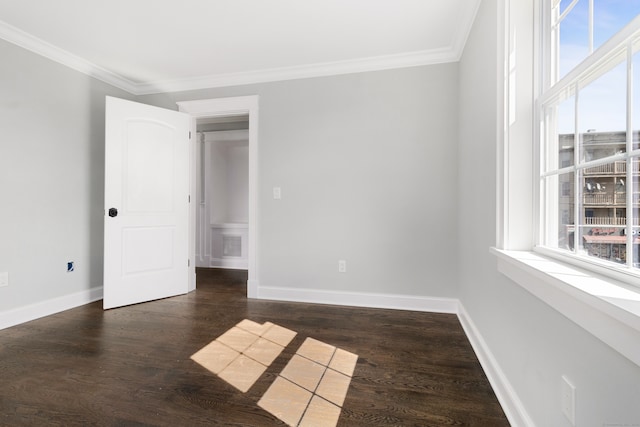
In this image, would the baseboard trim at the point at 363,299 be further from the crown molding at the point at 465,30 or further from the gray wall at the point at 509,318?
the crown molding at the point at 465,30

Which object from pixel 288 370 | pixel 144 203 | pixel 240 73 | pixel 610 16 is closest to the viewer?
pixel 610 16

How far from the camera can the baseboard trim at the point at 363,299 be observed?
2.82 metres

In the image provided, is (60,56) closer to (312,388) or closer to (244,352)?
(244,352)

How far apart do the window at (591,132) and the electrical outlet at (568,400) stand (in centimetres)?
39

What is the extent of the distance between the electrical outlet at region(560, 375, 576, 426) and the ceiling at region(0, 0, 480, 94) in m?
2.26

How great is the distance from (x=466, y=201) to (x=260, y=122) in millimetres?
2174

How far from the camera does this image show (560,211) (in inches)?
48.9

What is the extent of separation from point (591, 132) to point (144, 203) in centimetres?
344

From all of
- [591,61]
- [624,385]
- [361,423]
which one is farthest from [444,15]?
[361,423]

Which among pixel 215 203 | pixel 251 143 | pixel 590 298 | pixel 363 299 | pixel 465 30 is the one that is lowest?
pixel 363 299

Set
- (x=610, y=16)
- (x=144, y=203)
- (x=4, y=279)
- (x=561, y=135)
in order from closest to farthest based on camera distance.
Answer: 1. (x=610, y=16)
2. (x=561, y=135)
3. (x=4, y=279)
4. (x=144, y=203)

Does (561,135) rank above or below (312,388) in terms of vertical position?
above

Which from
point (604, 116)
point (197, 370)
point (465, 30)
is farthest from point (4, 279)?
point (465, 30)

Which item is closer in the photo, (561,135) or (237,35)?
(561,135)
